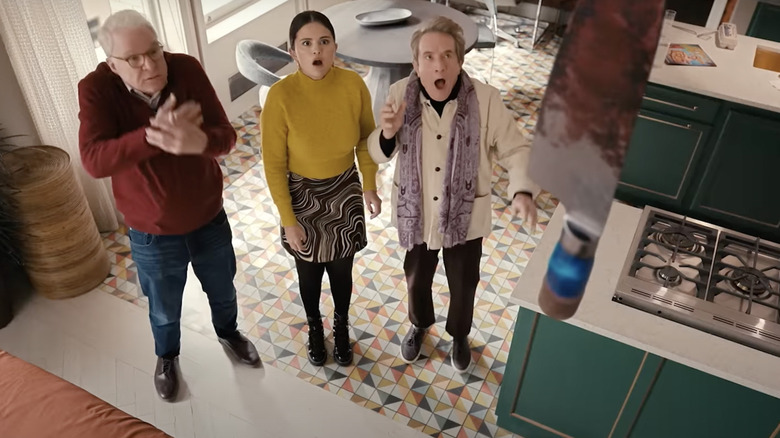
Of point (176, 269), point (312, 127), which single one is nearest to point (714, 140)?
point (312, 127)

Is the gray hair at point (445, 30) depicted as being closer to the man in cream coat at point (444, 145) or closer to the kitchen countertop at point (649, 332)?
the man in cream coat at point (444, 145)

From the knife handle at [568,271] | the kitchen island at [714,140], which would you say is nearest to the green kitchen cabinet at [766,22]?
the kitchen island at [714,140]

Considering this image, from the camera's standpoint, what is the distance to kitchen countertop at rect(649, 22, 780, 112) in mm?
3277

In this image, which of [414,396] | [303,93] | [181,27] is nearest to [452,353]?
[414,396]

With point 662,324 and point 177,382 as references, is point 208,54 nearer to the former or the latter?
point 177,382

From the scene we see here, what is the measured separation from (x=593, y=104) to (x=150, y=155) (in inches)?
71.8

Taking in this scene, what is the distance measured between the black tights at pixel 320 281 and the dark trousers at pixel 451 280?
26 centimetres

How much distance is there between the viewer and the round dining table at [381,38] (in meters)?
3.59

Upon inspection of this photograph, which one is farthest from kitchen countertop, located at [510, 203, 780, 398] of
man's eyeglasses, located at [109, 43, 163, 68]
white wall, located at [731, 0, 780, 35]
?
white wall, located at [731, 0, 780, 35]

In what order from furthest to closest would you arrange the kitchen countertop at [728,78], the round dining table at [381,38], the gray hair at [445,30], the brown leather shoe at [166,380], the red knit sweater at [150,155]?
1. the round dining table at [381,38]
2. the kitchen countertop at [728,78]
3. the brown leather shoe at [166,380]
4. the red knit sweater at [150,155]
5. the gray hair at [445,30]

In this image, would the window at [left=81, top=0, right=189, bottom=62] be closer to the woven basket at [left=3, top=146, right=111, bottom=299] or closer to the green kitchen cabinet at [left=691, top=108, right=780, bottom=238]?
the woven basket at [left=3, top=146, right=111, bottom=299]

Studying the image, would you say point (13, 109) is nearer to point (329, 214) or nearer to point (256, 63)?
point (256, 63)

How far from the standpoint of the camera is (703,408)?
6.96 ft

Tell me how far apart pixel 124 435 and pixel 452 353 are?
1431 millimetres
